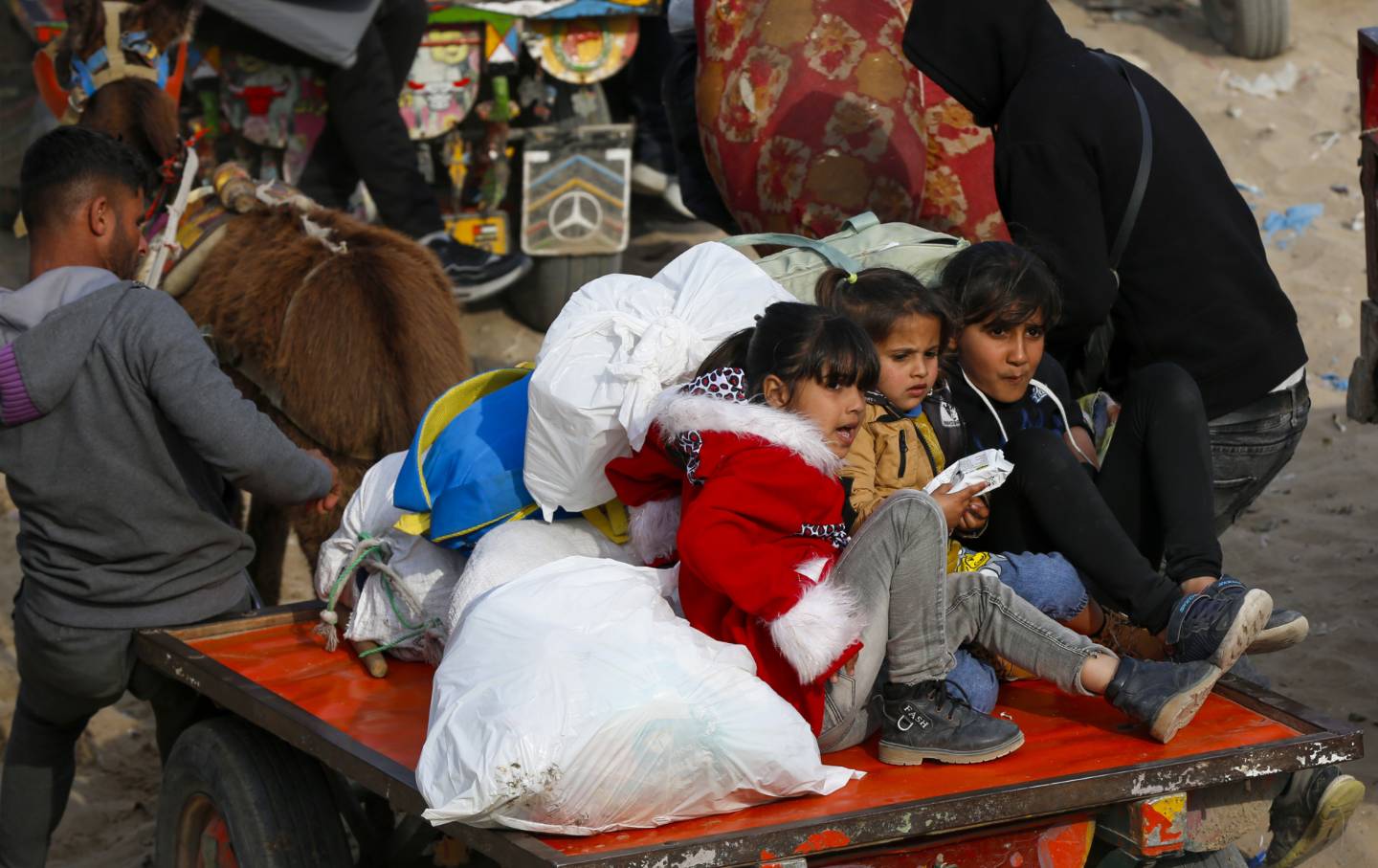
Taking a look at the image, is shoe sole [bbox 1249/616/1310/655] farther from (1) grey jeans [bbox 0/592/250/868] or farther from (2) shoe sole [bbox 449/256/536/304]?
(2) shoe sole [bbox 449/256/536/304]

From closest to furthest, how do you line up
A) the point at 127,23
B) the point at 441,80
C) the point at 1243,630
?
1. the point at 1243,630
2. the point at 127,23
3. the point at 441,80

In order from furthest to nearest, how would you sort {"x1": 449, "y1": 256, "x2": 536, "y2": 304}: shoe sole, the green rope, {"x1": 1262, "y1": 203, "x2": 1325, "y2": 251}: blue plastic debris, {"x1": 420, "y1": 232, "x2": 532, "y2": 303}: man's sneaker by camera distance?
{"x1": 1262, "y1": 203, "x2": 1325, "y2": 251}: blue plastic debris, {"x1": 449, "y1": 256, "x2": 536, "y2": 304}: shoe sole, {"x1": 420, "y1": 232, "x2": 532, "y2": 303}: man's sneaker, the green rope

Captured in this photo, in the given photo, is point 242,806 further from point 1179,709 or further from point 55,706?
point 1179,709

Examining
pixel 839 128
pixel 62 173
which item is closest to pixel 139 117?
pixel 62 173

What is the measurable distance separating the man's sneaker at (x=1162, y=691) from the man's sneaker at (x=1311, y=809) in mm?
336

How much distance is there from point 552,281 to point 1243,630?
5195mm

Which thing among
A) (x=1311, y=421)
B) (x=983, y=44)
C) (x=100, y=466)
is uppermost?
(x=983, y=44)

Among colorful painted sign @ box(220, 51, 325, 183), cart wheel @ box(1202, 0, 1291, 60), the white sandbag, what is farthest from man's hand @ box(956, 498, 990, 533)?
cart wheel @ box(1202, 0, 1291, 60)

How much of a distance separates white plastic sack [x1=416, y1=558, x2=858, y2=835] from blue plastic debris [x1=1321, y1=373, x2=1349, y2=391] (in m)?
4.80

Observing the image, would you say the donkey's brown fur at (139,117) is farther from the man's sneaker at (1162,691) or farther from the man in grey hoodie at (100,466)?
the man's sneaker at (1162,691)

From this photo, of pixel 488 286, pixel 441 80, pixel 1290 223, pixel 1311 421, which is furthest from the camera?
pixel 1290 223

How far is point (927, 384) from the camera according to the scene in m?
3.29

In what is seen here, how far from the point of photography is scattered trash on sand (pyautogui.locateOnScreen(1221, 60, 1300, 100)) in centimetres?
916

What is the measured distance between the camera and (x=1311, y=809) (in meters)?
2.98
